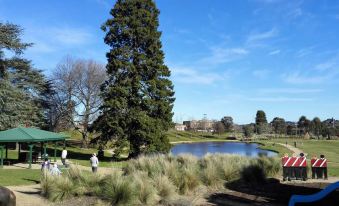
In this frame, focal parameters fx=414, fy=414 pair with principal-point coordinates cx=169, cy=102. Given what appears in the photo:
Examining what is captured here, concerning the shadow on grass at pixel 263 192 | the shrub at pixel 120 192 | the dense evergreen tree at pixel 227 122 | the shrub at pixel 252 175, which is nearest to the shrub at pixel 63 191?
the shrub at pixel 120 192

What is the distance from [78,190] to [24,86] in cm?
3562

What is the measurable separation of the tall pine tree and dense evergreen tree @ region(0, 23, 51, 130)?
421 inches

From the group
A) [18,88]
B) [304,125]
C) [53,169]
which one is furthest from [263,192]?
[304,125]

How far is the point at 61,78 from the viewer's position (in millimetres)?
52781

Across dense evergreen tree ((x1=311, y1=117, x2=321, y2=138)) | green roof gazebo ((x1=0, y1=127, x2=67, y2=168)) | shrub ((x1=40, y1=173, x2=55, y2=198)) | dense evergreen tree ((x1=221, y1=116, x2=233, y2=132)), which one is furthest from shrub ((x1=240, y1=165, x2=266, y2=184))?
dense evergreen tree ((x1=221, y1=116, x2=233, y2=132))

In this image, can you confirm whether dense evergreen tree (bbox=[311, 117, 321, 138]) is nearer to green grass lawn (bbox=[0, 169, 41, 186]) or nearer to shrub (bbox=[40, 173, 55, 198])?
green grass lawn (bbox=[0, 169, 41, 186])

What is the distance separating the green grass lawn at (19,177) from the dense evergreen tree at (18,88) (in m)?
15.7

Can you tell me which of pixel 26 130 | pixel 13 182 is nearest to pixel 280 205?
pixel 13 182

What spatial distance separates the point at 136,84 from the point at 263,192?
21.0 metres

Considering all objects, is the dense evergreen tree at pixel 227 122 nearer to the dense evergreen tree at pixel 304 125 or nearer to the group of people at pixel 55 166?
the dense evergreen tree at pixel 304 125

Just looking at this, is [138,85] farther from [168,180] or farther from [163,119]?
[168,180]

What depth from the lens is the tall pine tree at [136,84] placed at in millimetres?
33500

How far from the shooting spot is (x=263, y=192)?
1439cm

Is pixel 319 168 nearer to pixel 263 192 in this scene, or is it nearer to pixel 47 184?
pixel 263 192
